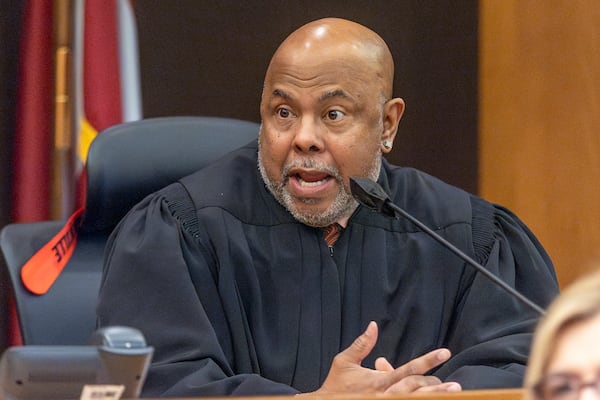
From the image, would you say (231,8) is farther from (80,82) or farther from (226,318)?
(226,318)

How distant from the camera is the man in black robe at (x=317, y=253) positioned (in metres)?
2.38

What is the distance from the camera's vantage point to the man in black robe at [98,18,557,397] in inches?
93.9

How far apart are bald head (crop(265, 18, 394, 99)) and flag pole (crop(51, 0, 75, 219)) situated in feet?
3.90

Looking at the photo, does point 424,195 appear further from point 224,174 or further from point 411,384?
point 411,384

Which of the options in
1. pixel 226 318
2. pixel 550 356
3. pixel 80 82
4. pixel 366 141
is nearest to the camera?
pixel 550 356

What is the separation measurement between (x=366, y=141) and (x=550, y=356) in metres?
1.75

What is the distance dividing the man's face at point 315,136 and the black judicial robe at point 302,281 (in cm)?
7

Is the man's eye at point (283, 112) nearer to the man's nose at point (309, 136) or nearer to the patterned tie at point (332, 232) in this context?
the man's nose at point (309, 136)

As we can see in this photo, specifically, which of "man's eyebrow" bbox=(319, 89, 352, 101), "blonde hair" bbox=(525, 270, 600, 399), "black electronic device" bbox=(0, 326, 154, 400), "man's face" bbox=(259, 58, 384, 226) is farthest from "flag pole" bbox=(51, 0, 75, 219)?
"blonde hair" bbox=(525, 270, 600, 399)

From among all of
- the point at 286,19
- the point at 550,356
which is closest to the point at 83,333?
the point at 286,19

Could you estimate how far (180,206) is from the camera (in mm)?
2480

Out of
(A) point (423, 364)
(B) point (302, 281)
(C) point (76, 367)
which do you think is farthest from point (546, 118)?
(C) point (76, 367)

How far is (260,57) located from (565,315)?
286cm

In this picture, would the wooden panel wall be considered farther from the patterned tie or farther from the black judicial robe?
the patterned tie
